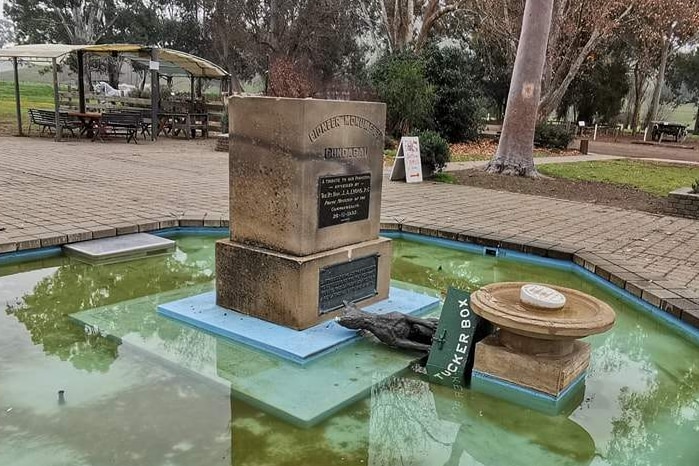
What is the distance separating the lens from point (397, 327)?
3881 millimetres

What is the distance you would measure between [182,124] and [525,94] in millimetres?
10522

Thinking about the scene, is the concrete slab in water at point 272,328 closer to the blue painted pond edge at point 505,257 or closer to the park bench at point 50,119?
the blue painted pond edge at point 505,257

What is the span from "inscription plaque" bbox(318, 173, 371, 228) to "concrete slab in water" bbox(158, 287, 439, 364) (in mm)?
693

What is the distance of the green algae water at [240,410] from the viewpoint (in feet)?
8.87

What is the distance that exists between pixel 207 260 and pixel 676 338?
398cm

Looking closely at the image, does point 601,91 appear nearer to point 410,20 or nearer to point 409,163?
point 410,20

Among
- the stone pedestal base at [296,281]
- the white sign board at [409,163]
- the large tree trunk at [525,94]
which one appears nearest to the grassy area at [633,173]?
the large tree trunk at [525,94]

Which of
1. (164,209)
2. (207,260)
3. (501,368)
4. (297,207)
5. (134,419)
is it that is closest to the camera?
(134,419)

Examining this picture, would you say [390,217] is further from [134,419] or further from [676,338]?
[134,419]

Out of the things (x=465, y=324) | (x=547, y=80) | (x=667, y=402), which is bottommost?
(x=667, y=402)

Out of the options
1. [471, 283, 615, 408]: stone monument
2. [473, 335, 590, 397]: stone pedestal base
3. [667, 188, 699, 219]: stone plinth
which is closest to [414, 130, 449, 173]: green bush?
[667, 188, 699, 219]: stone plinth

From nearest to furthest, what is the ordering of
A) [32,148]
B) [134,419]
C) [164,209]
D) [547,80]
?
1. [134,419]
2. [164,209]
3. [32,148]
4. [547,80]

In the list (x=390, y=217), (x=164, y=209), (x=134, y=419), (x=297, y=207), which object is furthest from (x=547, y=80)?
(x=134, y=419)

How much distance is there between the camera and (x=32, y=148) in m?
13.3
